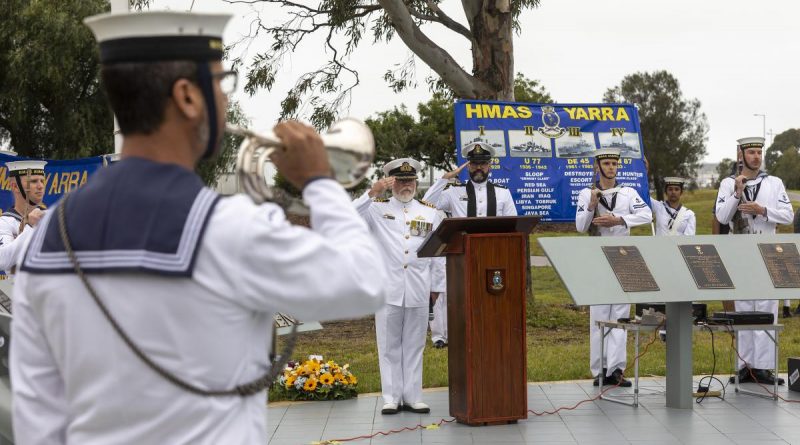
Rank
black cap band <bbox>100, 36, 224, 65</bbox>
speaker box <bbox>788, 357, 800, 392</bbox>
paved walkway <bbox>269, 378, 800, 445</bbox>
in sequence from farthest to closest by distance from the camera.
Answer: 1. speaker box <bbox>788, 357, 800, 392</bbox>
2. paved walkway <bbox>269, 378, 800, 445</bbox>
3. black cap band <bbox>100, 36, 224, 65</bbox>

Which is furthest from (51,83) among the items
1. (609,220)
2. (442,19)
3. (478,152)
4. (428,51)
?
(609,220)

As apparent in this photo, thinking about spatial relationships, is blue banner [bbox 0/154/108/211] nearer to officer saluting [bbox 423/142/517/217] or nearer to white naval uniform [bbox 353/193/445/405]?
officer saluting [bbox 423/142/517/217]

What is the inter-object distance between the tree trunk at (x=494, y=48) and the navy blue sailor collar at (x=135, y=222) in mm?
14762

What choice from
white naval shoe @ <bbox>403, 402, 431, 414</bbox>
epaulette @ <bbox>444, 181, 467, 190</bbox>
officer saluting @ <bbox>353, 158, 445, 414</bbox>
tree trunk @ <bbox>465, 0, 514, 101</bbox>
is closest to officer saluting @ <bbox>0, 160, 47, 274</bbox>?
officer saluting @ <bbox>353, 158, 445, 414</bbox>

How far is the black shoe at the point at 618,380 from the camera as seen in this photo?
32.7 ft

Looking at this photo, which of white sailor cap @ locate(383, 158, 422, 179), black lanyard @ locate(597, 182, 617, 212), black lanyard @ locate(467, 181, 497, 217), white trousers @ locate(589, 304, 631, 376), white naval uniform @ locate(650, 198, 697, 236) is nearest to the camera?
white sailor cap @ locate(383, 158, 422, 179)

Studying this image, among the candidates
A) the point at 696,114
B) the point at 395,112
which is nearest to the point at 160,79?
the point at 395,112

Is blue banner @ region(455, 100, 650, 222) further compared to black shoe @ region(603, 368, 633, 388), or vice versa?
blue banner @ region(455, 100, 650, 222)

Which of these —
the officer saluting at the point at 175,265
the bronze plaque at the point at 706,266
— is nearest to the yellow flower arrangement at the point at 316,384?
the bronze plaque at the point at 706,266

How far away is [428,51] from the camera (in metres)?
17.3

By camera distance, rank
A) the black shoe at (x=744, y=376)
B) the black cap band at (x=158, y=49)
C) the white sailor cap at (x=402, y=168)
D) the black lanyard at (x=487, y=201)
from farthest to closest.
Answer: the black lanyard at (x=487, y=201) < the black shoe at (x=744, y=376) < the white sailor cap at (x=402, y=168) < the black cap band at (x=158, y=49)

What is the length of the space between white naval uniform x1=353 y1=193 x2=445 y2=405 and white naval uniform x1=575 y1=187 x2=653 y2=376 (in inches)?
76.5

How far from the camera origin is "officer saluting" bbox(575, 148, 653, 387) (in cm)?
997

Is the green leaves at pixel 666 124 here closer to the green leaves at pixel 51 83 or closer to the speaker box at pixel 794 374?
the green leaves at pixel 51 83
